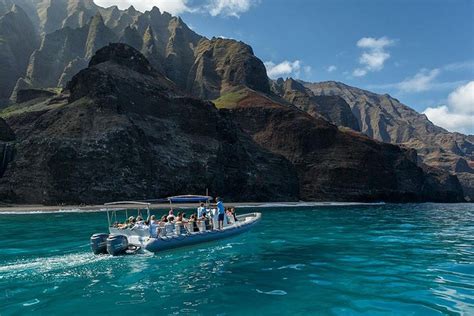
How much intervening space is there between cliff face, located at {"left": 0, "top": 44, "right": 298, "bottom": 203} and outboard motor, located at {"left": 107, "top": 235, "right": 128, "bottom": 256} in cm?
5799

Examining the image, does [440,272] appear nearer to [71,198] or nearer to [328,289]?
[328,289]

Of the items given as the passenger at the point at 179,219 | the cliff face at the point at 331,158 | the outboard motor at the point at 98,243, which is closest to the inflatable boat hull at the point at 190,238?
the passenger at the point at 179,219

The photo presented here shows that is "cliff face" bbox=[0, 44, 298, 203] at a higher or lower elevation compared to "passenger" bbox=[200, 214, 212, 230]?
higher

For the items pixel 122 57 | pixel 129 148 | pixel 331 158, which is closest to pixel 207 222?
pixel 129 148

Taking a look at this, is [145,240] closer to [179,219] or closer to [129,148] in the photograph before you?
[179,219]

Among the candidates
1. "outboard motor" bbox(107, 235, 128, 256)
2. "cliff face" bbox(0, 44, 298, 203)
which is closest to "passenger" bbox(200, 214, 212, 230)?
"outboard motor" bbox(107, 235, 128, 256)

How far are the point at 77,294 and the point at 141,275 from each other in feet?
13.5

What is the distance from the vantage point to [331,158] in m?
142

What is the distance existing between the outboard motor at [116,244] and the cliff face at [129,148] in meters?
58.0

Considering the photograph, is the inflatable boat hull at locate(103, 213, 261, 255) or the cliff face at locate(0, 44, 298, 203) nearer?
the inflatable boat hull at locate(103, 213, 261, 255)

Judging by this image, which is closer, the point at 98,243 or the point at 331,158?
the point at 98,243

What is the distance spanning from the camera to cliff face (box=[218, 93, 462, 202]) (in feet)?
444

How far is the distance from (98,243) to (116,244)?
3.88ft

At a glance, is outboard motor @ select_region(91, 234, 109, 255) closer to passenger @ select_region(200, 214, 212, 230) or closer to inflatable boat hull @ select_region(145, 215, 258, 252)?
inflatable boat hull @ select_region(145, 215, 258, 252)
